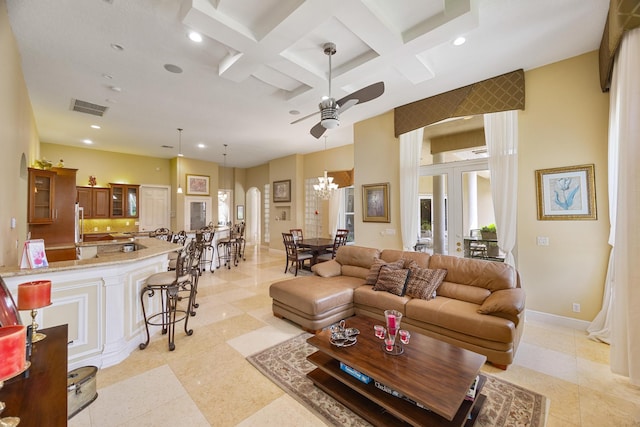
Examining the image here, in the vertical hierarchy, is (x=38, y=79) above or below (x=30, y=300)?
above

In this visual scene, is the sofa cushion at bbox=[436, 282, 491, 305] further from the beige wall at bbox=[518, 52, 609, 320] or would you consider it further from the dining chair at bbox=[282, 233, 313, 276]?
the dining chair at bbox=[282, 233, 313, 276]

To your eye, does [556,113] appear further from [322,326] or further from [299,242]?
[299,242]

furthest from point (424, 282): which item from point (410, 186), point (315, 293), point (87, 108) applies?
point (87, 108)

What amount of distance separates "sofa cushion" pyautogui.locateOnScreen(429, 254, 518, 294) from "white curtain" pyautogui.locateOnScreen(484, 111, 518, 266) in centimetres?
87

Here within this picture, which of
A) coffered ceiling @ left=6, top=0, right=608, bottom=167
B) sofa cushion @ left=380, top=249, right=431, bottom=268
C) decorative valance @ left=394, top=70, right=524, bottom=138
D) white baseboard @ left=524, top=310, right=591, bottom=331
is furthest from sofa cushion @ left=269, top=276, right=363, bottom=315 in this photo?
decorative valance @ left=394, top=70, right=524, bottom=138

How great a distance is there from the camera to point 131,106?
484 centimetres

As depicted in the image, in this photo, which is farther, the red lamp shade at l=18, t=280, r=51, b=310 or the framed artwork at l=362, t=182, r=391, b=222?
the framed artwork at l=362, t=182, r=391, b=222

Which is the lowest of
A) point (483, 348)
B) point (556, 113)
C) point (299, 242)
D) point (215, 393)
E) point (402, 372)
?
point (215, 393)

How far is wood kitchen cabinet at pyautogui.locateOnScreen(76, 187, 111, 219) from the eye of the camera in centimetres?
743

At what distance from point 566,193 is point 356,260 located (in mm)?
3044

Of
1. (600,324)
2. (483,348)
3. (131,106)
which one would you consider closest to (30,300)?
(483,348)

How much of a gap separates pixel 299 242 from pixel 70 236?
15.4 ft

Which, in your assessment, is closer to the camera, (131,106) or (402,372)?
(402,372)

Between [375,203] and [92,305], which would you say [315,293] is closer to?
[92,305]
